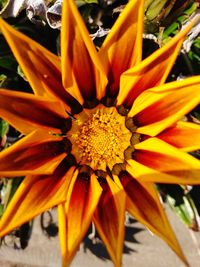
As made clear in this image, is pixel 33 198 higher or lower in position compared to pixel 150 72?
lower

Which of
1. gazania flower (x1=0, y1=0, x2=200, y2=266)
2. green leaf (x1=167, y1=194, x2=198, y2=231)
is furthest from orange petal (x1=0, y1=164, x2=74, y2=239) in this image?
green leaf (x1=167, y1=194, x2=198, y2=231)

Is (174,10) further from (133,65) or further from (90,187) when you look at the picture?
(90,187)

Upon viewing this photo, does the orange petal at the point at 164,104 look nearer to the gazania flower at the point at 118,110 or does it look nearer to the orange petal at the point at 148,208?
→ the gazania flower at the point at 118,110

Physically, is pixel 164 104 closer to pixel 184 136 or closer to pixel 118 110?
pixel 184 136

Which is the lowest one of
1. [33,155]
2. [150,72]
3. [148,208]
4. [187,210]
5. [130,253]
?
[130,253]

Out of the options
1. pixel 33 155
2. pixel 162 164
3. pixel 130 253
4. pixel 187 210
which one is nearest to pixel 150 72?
pixel 162 164

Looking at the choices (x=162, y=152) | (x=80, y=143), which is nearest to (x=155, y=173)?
(x=162, y=152)
